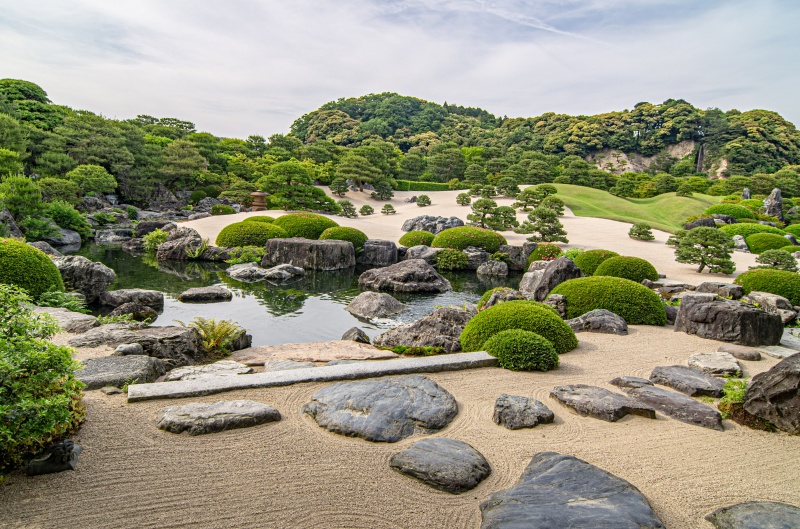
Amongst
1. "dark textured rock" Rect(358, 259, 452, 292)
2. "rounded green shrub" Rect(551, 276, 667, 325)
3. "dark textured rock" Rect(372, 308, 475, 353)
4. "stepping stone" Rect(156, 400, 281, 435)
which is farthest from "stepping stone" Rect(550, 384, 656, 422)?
"dark textured rock" Rect(358, 259, 452, 292)

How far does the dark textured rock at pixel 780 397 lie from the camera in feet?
14.2

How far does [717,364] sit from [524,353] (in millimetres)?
2611

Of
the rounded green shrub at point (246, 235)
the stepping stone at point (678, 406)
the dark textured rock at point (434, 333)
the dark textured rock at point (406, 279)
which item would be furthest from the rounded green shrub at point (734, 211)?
the stepping stone at point (678, 406)

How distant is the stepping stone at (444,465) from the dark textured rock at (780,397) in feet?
9.68

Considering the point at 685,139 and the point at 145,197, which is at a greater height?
the point at 685,139

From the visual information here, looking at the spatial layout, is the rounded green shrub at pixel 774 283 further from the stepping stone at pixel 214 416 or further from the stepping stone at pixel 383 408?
the stepping stone at pixel 214 416

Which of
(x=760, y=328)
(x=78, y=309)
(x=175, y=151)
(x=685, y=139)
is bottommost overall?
(x=78, y=309)

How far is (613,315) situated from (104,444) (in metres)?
7.92

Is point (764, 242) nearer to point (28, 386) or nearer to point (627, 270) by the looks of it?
point (627, 270)

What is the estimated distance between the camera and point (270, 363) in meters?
6.38

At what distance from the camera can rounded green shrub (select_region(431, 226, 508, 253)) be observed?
20.5 meters

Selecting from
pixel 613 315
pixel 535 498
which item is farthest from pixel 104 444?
pixel 613 315

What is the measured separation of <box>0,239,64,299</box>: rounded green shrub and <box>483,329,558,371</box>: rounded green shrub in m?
8.40

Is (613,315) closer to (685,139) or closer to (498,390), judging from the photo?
(498,390)
